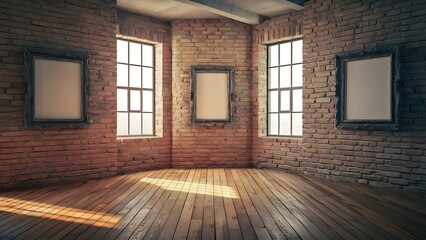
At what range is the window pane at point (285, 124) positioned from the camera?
634 cm

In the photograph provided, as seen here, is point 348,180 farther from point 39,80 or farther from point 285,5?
point 39,80

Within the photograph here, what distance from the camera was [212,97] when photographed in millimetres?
6562

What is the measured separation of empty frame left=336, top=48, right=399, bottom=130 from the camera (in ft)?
15.1

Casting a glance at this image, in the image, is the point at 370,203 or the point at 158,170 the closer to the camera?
the point at 370,203

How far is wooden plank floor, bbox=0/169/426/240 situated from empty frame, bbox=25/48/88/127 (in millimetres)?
1008

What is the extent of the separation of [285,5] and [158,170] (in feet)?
12.3

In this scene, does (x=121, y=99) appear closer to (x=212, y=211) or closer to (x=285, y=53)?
(x=285, y=53)

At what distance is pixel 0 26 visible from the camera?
4.37m

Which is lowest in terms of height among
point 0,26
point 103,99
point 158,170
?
point 158,170

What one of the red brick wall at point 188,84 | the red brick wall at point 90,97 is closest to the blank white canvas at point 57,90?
the red brick wall at point 90,97

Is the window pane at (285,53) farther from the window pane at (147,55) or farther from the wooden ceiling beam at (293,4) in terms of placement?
the window pane at (147,55)

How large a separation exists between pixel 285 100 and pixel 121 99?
10.2 feet

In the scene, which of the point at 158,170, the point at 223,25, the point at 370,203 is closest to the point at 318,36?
the point at 223,25

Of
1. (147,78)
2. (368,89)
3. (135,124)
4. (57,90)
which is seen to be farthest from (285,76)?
(57,90)
